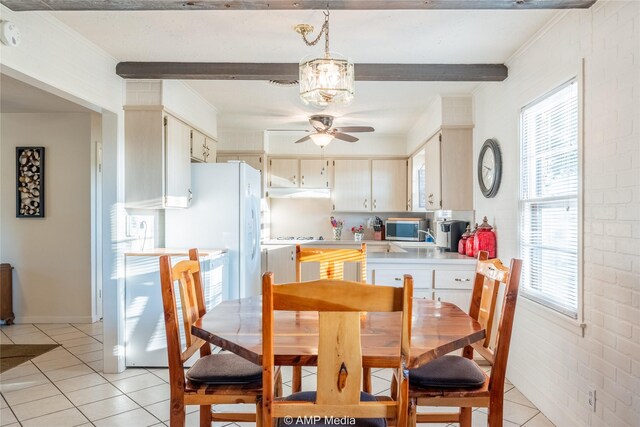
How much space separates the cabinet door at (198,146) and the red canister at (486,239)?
283 cm

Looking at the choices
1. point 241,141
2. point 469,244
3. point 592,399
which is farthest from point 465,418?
point 241,141

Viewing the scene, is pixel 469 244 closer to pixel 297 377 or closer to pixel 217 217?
pixel 297 377

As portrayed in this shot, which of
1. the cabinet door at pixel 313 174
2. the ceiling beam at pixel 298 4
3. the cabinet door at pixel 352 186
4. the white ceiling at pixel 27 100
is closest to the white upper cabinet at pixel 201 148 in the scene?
the white ceiling at pixel 27 100

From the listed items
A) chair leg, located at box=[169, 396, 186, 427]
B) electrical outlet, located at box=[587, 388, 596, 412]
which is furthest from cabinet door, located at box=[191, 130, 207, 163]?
electrical outlet, located at box=[587, 388, 596, 412]

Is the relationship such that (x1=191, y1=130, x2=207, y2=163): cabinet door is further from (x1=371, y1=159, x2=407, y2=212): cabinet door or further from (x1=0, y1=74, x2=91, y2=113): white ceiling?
(x1=371, y1=159, x2=407, y2=212): cabinet door

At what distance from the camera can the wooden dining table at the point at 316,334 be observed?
136 cm

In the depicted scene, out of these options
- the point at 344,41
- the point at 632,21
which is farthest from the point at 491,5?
the point at 344,41

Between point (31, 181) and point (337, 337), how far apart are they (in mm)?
5045

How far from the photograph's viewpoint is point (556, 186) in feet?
8.34

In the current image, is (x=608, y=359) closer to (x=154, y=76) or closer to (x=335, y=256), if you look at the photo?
(x=335, y=256)

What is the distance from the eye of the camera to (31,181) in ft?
15.7

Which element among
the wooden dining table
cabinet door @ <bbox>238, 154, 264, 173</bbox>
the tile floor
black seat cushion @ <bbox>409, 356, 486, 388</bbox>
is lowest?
the tile floor

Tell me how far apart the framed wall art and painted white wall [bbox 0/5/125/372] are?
213 cm

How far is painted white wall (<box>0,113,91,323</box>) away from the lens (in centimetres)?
479
